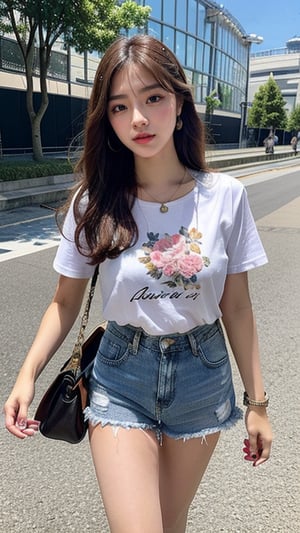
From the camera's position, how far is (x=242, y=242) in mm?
1557

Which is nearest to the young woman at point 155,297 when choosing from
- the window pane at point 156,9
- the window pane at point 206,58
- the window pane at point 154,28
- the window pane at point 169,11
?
the window pane at point 154,28

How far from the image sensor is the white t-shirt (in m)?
1.46

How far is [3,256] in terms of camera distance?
700 centimetres

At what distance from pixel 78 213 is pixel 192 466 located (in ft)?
2.92

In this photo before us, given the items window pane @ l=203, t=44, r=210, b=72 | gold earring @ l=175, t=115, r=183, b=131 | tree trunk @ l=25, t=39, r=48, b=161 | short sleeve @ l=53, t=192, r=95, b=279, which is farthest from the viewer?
window pane @ l=203, t=44, r=210, b=72

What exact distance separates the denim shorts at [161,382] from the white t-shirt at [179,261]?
5cm

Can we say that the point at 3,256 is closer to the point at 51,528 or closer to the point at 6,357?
the point at 6,357

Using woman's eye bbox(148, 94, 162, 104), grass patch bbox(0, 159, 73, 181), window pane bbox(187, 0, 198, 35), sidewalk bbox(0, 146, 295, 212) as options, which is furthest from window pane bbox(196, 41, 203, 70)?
woman's eye bbox(148, 94, 162, 104)

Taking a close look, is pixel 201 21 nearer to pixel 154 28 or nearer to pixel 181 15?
pixel 181 15

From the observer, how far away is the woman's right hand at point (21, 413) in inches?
56.9

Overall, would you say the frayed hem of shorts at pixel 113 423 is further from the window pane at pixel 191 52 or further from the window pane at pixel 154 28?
the window pane at pixel 191 52

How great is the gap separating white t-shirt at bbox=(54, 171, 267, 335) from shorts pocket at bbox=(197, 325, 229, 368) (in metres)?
0.06

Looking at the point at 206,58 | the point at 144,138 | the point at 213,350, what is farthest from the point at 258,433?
the point at 206,58

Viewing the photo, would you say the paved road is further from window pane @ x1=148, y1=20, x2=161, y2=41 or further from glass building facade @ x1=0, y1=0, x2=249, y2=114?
window pane @ x1=148, y1=20, x2=161, y2=41
